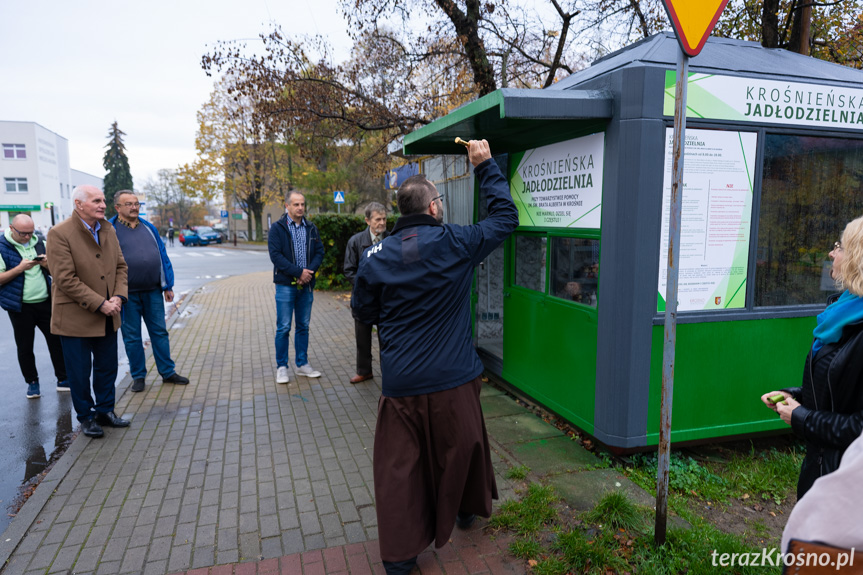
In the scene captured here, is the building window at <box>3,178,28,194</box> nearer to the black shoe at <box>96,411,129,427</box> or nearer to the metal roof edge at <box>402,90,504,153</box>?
the black shoe at <box>96,411,129,427</box>

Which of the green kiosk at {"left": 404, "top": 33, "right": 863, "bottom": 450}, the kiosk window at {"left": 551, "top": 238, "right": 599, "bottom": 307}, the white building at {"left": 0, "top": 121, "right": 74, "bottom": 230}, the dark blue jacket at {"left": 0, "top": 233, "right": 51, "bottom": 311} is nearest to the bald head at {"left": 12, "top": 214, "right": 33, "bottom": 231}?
the dark blue jacket at {"left": 0, "top": 233, "right": 51, "bottom": 311}

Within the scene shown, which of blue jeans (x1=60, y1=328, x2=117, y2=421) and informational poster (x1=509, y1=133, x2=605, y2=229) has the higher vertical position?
informational poster (x1=509, y1=133, x2=605, y2=229)

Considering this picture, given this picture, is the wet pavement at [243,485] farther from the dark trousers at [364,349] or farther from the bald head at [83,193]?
the bald head at [83,193]

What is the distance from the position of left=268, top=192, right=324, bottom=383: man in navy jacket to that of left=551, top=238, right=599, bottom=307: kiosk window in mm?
2588

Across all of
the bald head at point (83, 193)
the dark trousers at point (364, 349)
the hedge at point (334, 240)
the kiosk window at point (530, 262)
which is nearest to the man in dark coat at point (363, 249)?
the dark trousers at point (364, 349)

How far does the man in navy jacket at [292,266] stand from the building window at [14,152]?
60.9 m

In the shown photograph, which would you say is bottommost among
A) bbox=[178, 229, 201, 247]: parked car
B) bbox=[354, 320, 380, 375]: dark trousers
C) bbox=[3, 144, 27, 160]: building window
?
bbox=[354, 320, 380, 375]: dark trousers

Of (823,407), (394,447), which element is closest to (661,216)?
(823,407)

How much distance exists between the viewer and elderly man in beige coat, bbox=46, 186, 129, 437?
431 centimetres

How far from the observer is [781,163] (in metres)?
3.91

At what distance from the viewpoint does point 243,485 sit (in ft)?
12.3

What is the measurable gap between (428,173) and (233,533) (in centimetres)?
587

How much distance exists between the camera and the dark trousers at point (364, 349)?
6.07m

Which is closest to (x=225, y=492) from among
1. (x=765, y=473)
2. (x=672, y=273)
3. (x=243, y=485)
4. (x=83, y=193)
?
(x=243, y=485)
